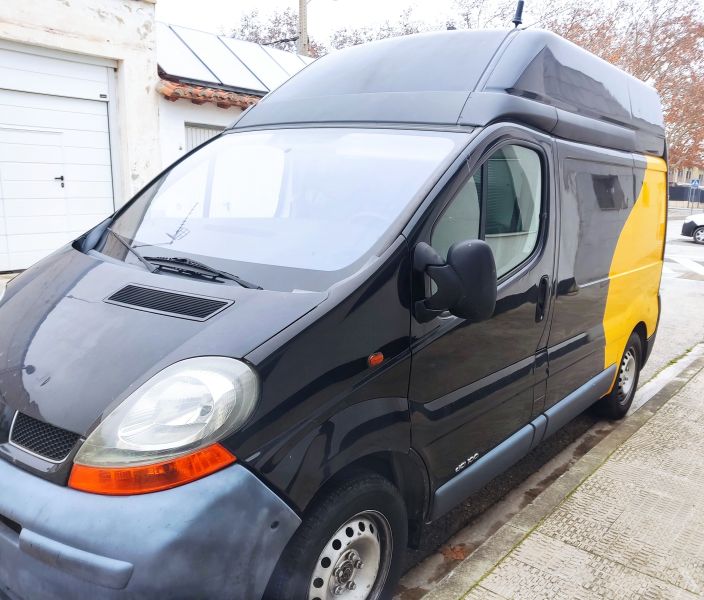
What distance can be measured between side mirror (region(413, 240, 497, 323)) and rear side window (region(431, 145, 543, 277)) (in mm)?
207

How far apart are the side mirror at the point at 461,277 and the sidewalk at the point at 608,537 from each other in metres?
1.24

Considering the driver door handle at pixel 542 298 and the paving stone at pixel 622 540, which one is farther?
the driver door handle at pixel 542 298

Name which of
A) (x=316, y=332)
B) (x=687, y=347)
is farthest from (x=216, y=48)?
(x=316, y=332)

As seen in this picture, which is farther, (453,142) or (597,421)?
(597,421)

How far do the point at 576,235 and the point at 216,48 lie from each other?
10.1 meters

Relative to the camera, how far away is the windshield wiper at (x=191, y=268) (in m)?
2.21

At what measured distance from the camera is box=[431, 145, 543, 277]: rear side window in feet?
8.32

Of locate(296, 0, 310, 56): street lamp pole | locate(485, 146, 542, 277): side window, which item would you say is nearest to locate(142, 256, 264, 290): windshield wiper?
locate(485, 146, 542, 277): side window

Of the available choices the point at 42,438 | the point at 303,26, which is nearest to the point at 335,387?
the point at 42,438

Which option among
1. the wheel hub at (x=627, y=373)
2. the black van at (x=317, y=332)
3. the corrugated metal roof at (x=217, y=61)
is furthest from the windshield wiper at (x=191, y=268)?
the corrugated metal roof at (x=217, y=61)

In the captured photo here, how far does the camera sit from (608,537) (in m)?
2.99

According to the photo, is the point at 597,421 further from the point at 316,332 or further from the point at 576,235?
the point at 316,332

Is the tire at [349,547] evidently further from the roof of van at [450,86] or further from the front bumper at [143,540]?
the roof of van at [450,86]

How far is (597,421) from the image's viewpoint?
189 inches
